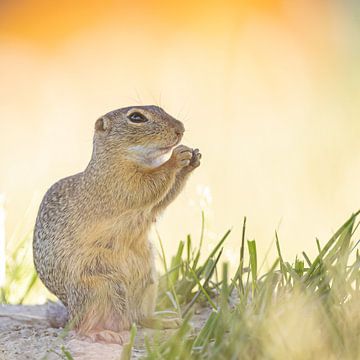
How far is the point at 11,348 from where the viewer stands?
4.16 metres

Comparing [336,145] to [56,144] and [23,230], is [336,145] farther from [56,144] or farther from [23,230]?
[56,144]

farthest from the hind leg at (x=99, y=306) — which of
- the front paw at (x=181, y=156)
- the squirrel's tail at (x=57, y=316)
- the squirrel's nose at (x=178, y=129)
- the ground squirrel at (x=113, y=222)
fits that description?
the squirrel's nose at (x=178, y=129)

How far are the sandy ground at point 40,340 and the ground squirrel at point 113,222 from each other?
15 cm

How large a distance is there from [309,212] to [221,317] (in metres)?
3.31

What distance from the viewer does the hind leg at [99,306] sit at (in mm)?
4590

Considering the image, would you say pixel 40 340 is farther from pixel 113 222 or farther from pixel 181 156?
pixel 181 156

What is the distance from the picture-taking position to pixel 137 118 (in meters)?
5.12

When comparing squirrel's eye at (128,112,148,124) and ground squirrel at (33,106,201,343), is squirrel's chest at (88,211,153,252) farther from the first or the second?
squirrel's eye at (128,112,148,124)

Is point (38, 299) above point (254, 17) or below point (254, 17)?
below

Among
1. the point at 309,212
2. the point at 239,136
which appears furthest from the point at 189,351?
the point at 239,136

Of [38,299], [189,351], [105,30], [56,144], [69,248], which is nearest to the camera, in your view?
[189,351]

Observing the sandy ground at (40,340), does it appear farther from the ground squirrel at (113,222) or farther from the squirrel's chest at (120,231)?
the squirrel's chest at (120,231)

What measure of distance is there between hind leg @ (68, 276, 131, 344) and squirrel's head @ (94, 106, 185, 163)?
76 centimetres

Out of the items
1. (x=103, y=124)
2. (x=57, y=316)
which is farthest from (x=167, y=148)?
(x=57, y=316)
